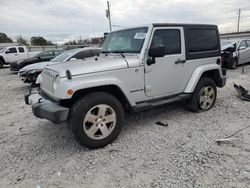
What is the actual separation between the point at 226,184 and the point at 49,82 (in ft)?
9.40

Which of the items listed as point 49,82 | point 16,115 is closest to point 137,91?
point 49,82

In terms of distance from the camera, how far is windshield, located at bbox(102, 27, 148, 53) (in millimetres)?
3905

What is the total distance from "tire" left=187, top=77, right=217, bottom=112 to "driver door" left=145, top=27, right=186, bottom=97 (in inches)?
16.7

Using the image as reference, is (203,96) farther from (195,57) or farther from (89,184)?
(89,184)

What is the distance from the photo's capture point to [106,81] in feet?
10.9

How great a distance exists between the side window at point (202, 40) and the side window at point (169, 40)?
0.31 metres

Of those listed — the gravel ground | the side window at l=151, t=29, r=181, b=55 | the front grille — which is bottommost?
the gravel ground

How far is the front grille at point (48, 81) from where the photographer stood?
11.4ft

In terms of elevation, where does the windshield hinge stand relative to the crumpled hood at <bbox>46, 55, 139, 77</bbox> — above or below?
below

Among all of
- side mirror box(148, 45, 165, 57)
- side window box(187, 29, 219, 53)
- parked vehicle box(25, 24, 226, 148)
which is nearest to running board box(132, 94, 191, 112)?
parked vehicle box(25, 24, 226, 148)

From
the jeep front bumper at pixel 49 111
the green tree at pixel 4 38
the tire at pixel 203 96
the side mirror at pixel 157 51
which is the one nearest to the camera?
the jeep front bumper at pixel 49 111

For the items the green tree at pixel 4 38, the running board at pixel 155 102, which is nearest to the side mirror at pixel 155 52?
the running board at pixel 155 102

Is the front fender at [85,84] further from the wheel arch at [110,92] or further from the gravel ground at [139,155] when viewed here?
the gravel ground at [139,155]

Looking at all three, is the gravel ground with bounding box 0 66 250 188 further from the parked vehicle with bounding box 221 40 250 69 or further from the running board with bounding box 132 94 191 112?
the parked vehicle with bounding box 221 40 250 69
